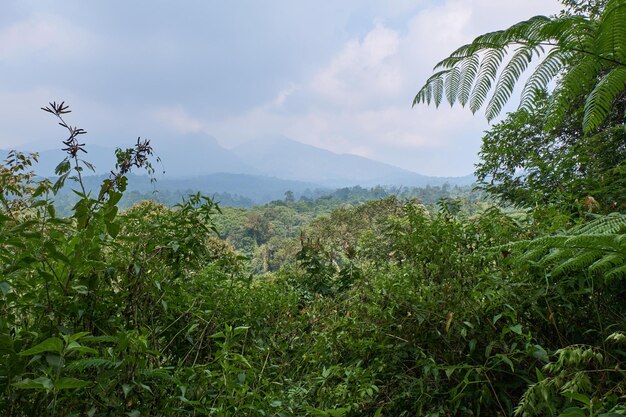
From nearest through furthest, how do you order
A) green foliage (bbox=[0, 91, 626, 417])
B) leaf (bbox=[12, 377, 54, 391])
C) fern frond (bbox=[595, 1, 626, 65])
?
leaf (bbox=[12, 377, 54, 391]) → green foliage (bbox=[0, 91, 626, 417]) → fern frond (bbox=[595, 1, 626, 65])

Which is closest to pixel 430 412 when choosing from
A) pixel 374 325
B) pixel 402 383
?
pixel 402 383

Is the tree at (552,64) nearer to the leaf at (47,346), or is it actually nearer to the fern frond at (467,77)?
the fern frond at (467,77)

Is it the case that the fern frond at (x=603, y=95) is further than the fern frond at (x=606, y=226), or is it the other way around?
the fern frond at (x=603, y=95)

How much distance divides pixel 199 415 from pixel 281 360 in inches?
26.1

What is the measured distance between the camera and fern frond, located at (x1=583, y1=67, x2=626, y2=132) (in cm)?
140

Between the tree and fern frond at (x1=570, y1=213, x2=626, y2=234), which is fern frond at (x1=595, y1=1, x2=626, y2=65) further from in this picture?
fern frond at (x1=570, y1=213, x2=626, y2=234)

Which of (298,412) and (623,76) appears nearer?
(298,412)

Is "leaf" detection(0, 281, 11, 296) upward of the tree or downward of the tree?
downward

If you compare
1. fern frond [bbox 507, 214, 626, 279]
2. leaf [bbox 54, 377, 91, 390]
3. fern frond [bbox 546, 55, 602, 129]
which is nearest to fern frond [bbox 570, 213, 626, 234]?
fern frond [bbox 507, 214, 626, 279]

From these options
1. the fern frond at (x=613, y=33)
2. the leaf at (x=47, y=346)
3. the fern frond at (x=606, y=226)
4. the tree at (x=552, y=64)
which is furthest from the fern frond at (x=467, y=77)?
the leaf at (x=47, y=346)

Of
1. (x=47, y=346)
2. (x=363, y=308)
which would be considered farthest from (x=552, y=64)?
(x=47, y=346)

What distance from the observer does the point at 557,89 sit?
172 cm

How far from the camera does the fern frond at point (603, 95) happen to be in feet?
4.59

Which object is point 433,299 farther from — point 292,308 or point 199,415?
point 199,415
